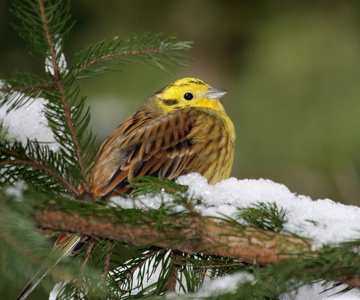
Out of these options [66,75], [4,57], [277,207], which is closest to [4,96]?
[66,75]

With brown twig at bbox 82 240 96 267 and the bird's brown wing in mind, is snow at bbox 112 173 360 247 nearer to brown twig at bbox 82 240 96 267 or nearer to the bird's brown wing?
brown twig at bbox 82 240 96 267

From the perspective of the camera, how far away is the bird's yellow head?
3203 mm

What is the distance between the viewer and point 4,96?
5.41ft

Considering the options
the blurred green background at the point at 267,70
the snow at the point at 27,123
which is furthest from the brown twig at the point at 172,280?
the blurred green background at the point at 267,70

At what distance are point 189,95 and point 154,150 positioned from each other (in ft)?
2.29

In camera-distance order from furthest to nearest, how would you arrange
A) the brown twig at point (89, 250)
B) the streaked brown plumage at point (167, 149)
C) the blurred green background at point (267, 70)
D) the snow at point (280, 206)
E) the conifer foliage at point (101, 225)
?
1. the blurred green background at point (267, 70)
2. the streaked brown plumage at point (167, 149)
3. the brown twig at point (89, 250)
4. the snow at point (280, 206)
5. the conifer foliage at point (101, 225)

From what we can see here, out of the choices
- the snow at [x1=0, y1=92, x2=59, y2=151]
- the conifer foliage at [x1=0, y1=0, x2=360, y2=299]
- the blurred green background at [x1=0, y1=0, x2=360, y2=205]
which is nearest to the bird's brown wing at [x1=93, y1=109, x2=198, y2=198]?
the snow at [x1=0, y1=92, x2=59, y2=151]

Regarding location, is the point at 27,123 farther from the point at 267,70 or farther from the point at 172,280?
the point at 267,70

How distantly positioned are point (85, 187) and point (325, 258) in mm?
764

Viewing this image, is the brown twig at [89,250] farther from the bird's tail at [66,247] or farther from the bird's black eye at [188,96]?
the bird's black eye at [188,96]

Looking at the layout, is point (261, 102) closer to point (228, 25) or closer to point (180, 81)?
point (228, 25)

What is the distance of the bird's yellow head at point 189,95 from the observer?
10.5 feet

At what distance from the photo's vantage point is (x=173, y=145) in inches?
107

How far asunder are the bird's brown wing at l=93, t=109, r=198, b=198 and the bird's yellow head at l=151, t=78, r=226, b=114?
1.05 feet
